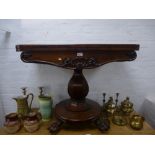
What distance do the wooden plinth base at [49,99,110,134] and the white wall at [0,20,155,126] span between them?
9.1 inches

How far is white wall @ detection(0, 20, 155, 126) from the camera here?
1075mm

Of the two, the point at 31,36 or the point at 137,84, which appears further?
the point at 137,84

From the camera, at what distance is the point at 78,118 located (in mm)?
888

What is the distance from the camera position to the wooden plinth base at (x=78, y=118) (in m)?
0.88

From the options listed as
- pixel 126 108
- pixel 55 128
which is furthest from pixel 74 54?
pixel 126 108

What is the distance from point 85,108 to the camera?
0.97 metres

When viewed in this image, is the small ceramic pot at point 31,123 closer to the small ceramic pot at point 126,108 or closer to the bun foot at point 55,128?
the bun foot at point 55,128

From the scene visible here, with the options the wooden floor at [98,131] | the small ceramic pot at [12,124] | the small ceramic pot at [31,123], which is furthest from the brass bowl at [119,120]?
the small ceramic pot at [12,124]

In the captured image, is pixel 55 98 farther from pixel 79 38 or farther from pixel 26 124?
pixel 79 38

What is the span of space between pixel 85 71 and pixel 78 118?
39 cm

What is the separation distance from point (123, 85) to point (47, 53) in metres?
0.65

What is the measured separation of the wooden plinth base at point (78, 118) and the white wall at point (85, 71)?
232 millimetres

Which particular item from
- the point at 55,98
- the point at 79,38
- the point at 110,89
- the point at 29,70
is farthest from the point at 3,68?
the point at 110,89

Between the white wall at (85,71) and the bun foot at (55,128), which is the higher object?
the white wall at (85,71)
